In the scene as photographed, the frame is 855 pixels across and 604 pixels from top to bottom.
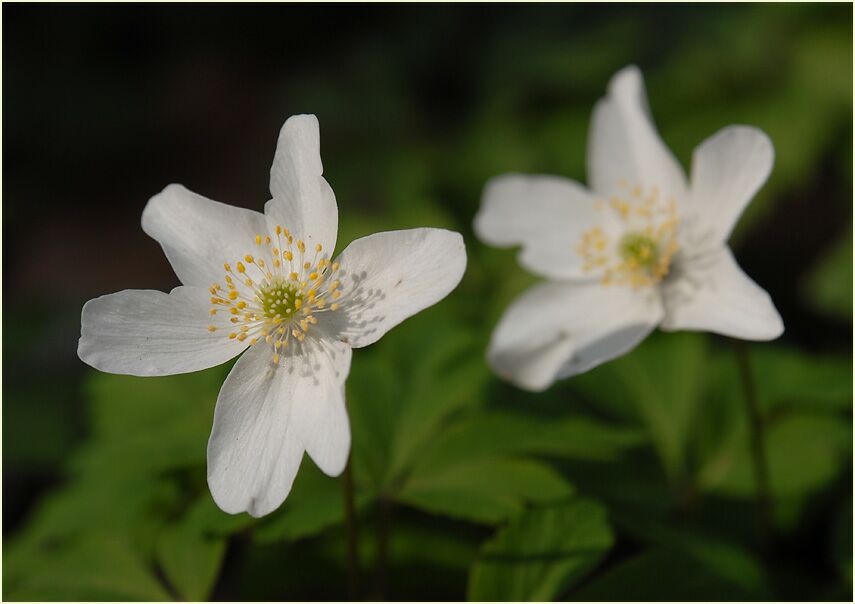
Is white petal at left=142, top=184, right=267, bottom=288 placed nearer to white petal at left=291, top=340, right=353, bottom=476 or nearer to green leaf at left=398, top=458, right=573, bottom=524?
white petal at left=291, top=340, right=353, bottom=476

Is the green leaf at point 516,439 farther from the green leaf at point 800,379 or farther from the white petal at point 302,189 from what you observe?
the white petal at point 302,189

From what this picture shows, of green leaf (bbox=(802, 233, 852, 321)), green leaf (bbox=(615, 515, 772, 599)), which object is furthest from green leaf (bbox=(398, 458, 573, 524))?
green leaf (bbox=(802, 233, 852, 321))

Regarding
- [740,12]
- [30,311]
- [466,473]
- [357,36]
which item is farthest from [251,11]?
[466,473]

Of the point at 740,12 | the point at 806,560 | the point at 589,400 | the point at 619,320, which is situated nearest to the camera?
the point at 619,320

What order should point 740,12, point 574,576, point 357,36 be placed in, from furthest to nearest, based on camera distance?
point 357,36
point 740,12
point 574,576

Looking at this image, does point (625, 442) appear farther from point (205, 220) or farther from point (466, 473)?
point (205, 220)

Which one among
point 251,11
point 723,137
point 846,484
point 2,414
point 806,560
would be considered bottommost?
point 806,560

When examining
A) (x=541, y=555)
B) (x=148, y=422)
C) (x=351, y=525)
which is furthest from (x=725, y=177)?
(x=148, y=422)
